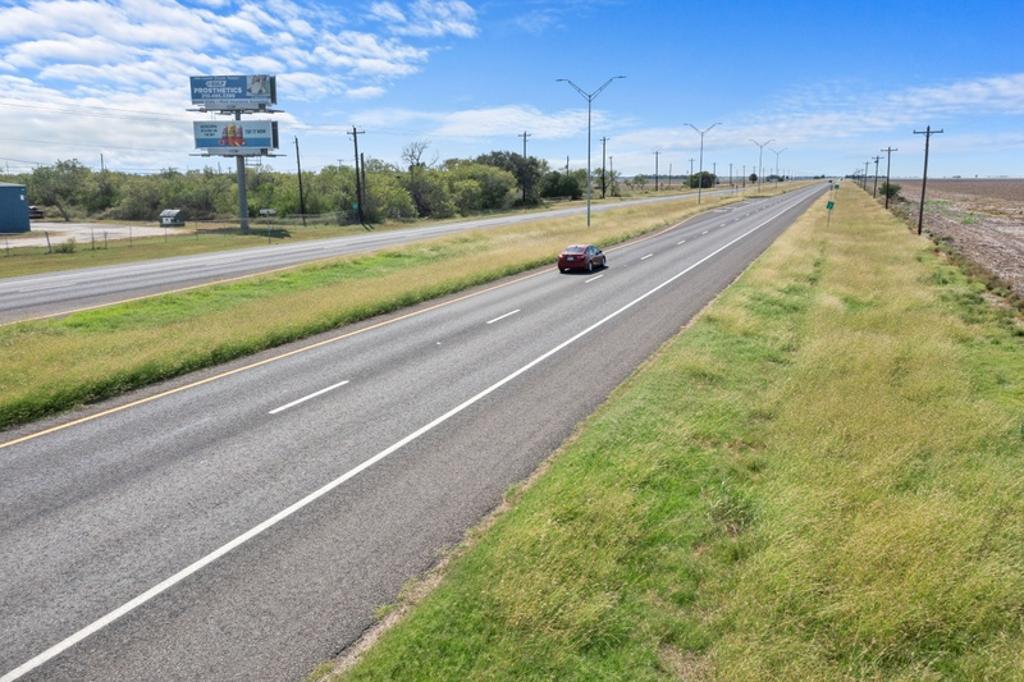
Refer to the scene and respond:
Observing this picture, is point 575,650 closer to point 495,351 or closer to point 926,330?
point 495,351

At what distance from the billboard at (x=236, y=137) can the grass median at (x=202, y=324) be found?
125ft

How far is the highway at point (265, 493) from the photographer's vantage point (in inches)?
224

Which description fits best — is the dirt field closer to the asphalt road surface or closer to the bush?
the asphalt road surface

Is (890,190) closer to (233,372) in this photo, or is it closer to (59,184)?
(233,372)

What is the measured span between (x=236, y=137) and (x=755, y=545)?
7102cm

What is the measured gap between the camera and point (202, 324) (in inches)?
720

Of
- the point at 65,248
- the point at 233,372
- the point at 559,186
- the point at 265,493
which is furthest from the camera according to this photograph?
the point at 559,186

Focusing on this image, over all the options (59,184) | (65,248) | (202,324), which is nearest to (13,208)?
(65,248)

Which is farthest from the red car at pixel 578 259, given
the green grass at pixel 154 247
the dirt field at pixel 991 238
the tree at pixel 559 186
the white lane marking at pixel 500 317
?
the tree at pixel 559 186

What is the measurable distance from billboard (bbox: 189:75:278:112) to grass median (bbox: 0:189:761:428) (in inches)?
1593

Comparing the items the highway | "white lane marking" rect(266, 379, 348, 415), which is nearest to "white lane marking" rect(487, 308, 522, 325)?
the highway

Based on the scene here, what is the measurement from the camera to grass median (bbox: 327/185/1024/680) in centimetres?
527

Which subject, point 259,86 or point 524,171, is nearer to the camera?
point 259,86

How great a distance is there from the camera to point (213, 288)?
985 inches
